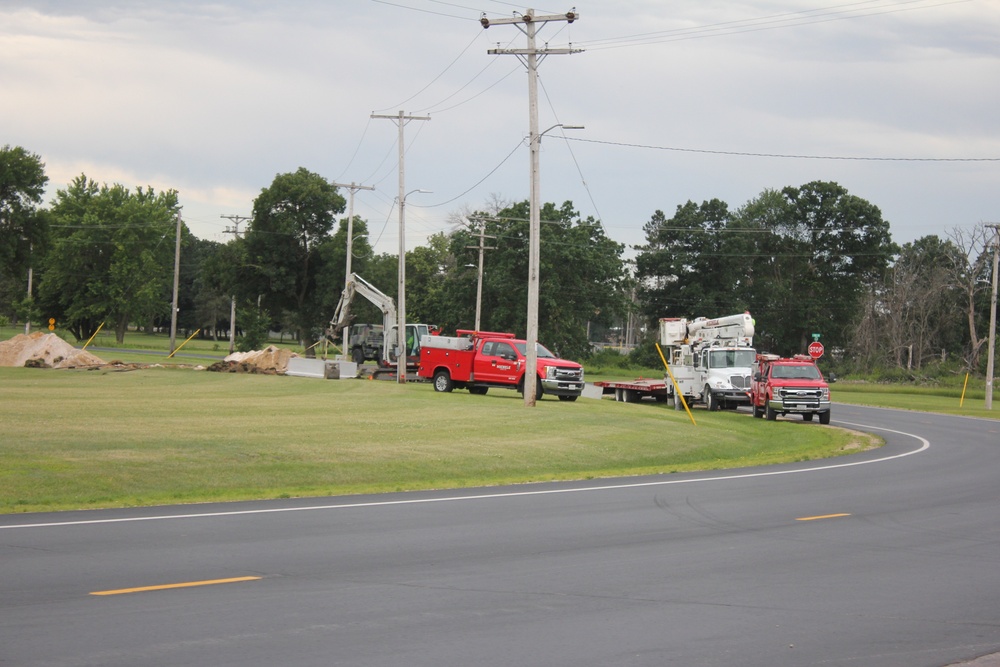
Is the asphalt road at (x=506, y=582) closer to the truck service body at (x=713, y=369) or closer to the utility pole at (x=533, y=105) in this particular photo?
the utility pole at (x=533, y=105)

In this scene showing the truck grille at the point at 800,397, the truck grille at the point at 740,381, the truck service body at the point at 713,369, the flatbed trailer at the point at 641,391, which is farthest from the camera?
the flatbed trailer at the point at 641,391

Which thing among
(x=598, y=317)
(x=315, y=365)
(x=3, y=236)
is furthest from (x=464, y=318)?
(x=3, y=236)

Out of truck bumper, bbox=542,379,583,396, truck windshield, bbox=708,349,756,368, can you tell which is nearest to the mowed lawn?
truck bumper, bbox=542,379,583,396

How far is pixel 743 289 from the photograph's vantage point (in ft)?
294

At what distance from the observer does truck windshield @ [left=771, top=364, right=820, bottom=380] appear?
35.9 m

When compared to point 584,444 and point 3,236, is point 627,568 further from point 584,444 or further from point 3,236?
point 3,236

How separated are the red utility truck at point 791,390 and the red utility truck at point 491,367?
6.46m

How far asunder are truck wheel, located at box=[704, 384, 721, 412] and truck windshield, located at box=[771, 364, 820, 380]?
3.86 meters

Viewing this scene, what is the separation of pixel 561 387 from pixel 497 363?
2.84 m

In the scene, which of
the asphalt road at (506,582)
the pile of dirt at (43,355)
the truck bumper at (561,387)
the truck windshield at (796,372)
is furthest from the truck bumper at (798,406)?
the pile of dirt at (43,355)

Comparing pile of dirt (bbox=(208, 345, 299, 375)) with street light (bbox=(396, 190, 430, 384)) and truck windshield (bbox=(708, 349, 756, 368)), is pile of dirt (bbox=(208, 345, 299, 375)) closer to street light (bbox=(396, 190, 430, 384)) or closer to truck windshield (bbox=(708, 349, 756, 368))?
street light (bbox=(396, 190, 430, 384))

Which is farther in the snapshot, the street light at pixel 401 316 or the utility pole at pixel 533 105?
the street light at pixel 401 316

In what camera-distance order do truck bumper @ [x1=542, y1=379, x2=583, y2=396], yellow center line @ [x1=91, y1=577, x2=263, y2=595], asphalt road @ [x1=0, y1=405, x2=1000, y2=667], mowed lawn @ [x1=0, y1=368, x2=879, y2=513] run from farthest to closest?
truck bumper @ [x1=542, y1=379, x2=583, y2=396] < mowed lawn @ [x1=0, y1=368, x2=879, y2=513] < yellow center line @ [x1=91, y1=577, x2=263, y2=595] < asphalt road @ [x1=0, y1=405, x2=1000, y2=667]

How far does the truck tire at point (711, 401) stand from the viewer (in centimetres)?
3978
